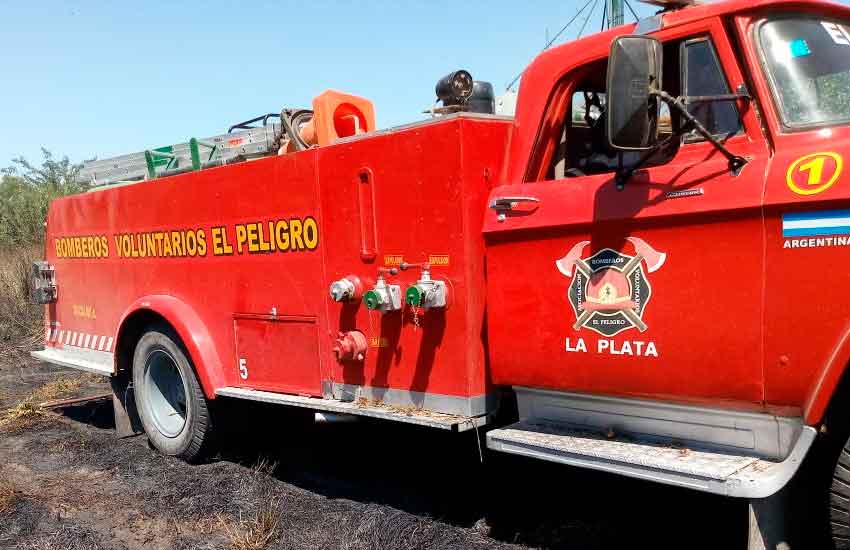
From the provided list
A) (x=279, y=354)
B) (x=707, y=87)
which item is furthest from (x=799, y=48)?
(x=279, y=354)

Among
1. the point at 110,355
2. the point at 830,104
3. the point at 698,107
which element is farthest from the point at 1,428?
the point at 830,104

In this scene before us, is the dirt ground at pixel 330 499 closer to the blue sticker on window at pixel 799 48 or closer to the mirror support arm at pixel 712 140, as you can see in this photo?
the mirror support arm at pixel 712 140

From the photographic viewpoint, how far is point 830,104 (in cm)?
272

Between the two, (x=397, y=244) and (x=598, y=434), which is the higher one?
(x=397, y=244)

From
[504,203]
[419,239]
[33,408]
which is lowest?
[33,408]

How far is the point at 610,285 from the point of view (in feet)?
9.75

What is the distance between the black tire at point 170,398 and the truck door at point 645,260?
8.48 ft

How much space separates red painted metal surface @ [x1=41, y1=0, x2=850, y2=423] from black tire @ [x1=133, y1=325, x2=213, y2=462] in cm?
32

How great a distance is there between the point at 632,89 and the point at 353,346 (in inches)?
78.1

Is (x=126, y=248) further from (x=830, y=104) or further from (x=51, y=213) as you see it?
(x=830, y=104)

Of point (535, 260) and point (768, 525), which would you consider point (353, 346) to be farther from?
point (768, 525)

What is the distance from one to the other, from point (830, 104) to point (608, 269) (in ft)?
3.28

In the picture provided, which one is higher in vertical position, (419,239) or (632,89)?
(632,89)

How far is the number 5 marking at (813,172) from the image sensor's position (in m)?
2.43
